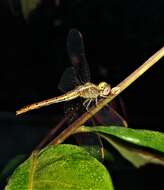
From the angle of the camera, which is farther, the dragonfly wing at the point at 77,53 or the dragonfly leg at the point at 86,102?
the dragonfly wing at the point at 77,53

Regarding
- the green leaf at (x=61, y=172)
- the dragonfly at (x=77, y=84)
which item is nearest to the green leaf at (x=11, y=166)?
the dragonfly at (x=77, y=84)

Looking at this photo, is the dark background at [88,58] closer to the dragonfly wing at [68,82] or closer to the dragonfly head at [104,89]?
the dragonfly wing at [68,82]

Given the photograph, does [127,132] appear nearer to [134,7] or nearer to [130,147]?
[130,147]

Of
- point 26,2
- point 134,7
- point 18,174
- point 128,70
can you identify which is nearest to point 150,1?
point 134,7

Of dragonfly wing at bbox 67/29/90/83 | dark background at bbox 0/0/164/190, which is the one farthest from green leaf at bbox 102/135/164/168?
dark background at bbox 0/0/164/190

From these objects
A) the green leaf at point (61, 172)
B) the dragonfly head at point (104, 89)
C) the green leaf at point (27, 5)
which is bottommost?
the green leaf at point (61, 172)

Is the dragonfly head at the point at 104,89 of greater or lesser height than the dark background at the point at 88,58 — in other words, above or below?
below

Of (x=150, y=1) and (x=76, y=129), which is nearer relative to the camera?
(x=76, y=129)

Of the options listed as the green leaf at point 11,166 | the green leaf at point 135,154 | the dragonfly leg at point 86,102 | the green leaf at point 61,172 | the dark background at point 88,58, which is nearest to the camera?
the green leaf at point 61,172
